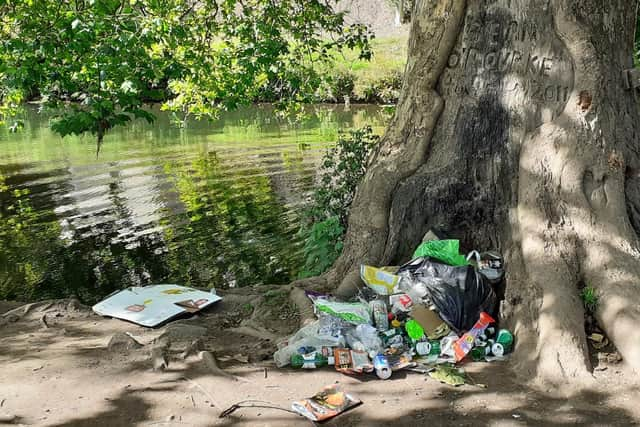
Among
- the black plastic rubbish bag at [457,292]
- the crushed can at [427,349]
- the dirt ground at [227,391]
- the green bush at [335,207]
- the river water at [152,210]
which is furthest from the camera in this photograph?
the river water at [152,210]

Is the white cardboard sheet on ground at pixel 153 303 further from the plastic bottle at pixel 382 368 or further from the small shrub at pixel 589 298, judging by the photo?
the small shrub at pixel 589 298

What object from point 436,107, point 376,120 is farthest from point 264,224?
point 376,120

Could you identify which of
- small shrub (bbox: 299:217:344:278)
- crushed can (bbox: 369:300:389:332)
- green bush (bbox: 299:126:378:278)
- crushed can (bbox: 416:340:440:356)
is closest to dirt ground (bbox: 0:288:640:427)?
crushed can (bbox: 416:340:440:356)

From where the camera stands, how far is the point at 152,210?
13.6 metres

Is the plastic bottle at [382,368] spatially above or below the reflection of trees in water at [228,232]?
above

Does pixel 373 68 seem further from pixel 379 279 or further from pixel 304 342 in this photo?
pixel 304 342

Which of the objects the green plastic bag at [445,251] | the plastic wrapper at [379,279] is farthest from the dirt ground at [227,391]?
the green plastic bag at [445,251]

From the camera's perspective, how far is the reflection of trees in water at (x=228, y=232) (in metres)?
9.95

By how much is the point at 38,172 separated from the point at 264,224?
27.6 ft

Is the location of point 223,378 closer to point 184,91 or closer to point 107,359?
point 107,359

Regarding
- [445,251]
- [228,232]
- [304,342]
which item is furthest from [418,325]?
[228,232]

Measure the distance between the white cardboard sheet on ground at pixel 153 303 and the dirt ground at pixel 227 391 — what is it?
53 cm

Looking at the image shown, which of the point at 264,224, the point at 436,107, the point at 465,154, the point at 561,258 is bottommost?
the point at 264,224

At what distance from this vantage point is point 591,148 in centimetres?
464
